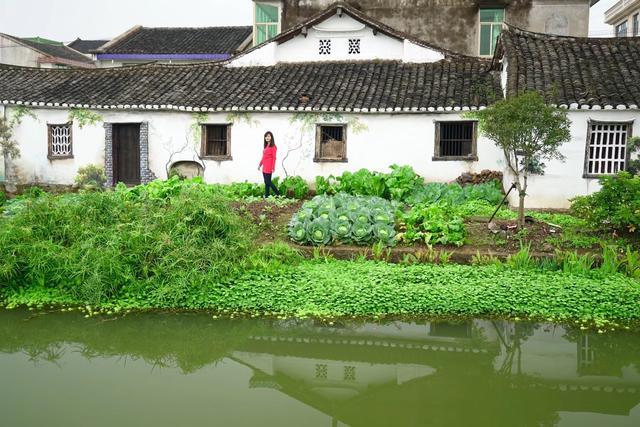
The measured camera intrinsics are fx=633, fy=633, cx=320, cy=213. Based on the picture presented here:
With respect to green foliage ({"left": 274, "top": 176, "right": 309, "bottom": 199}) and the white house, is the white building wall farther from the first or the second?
green foliage ({"left": 274, "top": 176, "right": 309, "bottom": 199})

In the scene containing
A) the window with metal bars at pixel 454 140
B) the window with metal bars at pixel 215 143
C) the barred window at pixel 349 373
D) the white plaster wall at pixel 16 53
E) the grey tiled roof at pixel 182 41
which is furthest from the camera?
the white plaster wall at pixel 16 53

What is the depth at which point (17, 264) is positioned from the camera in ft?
30.1

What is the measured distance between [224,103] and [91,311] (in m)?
9.00

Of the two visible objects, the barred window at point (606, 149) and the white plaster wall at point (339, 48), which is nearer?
the barred window at point (606, 149)

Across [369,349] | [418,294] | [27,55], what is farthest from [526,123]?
[27,55]

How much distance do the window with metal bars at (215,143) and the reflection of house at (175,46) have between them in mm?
11487

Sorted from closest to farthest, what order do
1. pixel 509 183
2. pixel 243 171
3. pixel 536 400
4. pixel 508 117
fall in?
pixel 536 400 < pixel 508 117 < pixel 509 183 < pixel 243 171

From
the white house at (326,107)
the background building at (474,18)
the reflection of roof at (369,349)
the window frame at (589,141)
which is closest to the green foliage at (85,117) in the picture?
the white house at (326,107)

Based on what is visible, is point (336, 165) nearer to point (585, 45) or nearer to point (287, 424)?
point (585, 45)

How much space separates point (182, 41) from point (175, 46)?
71 centimetres

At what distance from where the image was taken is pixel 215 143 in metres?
17.4

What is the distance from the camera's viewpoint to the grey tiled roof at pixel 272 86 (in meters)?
16.1

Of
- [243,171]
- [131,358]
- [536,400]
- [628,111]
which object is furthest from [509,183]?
[131,358]

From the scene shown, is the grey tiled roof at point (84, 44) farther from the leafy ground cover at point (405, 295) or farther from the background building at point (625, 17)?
the leafy ground cover at point (405, 295)
